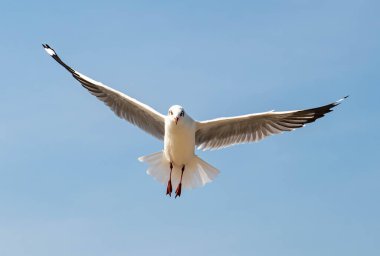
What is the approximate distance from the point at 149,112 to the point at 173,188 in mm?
1222

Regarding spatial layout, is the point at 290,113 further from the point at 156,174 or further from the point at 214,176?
the point at 156,174

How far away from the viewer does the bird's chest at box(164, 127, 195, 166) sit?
10.7 m

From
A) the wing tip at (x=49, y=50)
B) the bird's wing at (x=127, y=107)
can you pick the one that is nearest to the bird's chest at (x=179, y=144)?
the bird's wing at (x=127, y=107)

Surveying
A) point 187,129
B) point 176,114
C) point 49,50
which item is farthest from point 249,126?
point 49,50

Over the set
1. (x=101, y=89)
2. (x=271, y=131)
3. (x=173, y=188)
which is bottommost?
(x=173, y=188)

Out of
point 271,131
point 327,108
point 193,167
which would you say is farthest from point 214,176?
point 327,108

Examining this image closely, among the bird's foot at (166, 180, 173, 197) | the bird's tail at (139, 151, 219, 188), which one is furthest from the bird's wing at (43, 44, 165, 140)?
the bird's foot at (166, 180, 173, 197)

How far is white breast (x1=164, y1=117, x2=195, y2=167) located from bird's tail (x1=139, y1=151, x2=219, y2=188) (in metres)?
0.19

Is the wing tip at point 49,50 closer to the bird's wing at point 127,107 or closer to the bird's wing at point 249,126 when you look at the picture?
the bird's wing at point 127,107

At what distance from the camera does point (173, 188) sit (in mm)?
11297

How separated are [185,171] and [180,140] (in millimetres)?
715

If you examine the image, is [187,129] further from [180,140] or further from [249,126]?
→ [249,126]

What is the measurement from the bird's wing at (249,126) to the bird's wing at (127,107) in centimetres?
67

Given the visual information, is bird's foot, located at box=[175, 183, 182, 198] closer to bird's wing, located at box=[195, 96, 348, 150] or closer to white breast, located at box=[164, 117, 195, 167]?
white breast, located at box=[164, 117, 195, 167]
